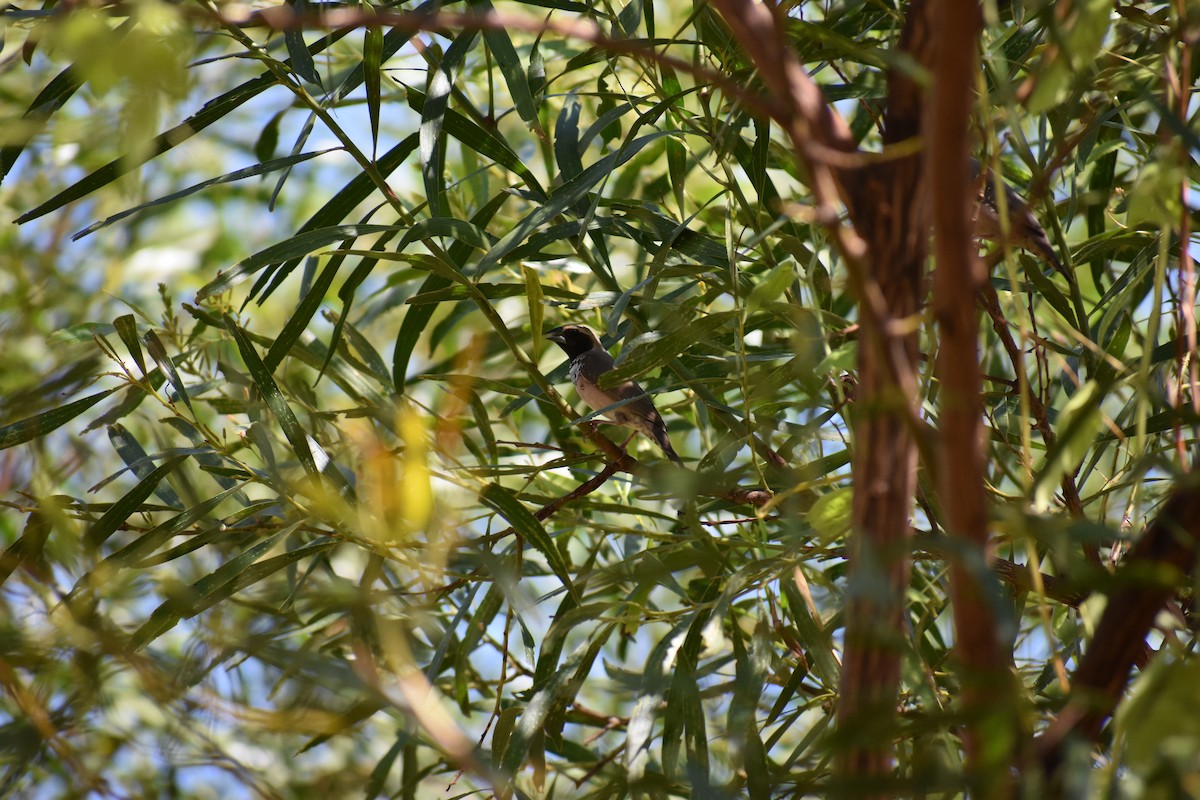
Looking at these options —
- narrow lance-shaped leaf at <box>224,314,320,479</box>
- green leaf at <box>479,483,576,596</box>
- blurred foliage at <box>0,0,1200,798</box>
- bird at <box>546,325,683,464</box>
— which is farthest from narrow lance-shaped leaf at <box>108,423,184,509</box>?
bird at <box>546,325,683,464</box>

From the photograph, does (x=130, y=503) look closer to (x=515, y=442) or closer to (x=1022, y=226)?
(x=515, y=442)

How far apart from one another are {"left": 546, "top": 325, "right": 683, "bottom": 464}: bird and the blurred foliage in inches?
11.1

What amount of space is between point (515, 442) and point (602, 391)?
52cm

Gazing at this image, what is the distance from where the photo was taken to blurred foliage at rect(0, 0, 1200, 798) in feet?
3.35

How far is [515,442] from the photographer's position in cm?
197

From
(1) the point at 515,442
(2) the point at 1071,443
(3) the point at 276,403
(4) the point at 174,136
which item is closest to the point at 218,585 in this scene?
(3) the point at 276,403

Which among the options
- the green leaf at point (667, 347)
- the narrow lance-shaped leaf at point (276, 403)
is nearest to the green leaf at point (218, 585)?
the narrow lance-shaped leaf at point (276, 403)

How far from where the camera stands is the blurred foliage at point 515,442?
102 cm

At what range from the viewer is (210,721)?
1.08 m

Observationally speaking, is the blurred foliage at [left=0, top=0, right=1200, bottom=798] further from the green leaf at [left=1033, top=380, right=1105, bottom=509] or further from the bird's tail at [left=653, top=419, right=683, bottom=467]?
the bird's tail at [left=653, top=419, right=683, bottom=467]

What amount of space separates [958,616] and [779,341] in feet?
4.26

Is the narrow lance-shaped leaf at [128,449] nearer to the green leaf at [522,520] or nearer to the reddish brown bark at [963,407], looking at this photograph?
the green leaf at [522,520]

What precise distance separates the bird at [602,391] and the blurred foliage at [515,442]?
28 centimetres

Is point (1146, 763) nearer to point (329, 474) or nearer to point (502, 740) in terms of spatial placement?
point (502, 740)
